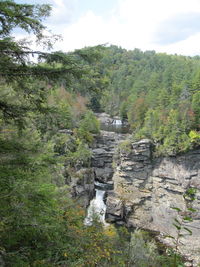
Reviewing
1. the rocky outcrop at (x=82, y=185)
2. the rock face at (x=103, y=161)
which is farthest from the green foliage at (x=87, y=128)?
the rocky outcrop at (x=82, y=185)

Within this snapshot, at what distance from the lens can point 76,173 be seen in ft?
71.9

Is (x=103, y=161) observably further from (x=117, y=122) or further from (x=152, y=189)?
(x=117, y=122)

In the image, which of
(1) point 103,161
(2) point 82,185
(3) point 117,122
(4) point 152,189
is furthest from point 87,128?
(3) point 117,122

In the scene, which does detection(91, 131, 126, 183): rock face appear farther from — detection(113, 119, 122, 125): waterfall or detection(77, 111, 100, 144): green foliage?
detection(113, 119, 122, 125): waterfall

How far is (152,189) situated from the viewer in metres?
23.9

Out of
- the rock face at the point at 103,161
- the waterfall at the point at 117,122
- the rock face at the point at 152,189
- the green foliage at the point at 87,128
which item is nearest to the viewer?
the rock face at the point at 152,189

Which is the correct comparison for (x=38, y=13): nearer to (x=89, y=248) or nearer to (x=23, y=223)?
(x=23, y=223)

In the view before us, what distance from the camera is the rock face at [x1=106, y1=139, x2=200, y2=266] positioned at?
67.1 ft

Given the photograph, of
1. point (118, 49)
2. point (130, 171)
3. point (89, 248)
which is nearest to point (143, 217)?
point (130, 171)

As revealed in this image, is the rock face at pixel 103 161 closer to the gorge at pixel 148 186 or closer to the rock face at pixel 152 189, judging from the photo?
the gorge at pixel 148 186

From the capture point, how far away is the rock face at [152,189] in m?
20.4

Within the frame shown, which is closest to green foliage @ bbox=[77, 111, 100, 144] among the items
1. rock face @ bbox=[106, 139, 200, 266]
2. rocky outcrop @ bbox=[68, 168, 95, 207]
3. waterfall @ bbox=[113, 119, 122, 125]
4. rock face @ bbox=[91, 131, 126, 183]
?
rock face @ bbox=[91, 131, 126, 183]

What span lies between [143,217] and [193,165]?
Answer: 7464mm

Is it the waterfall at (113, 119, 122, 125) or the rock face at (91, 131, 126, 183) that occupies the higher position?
the waterfall at (113, 119, 122, 125)
